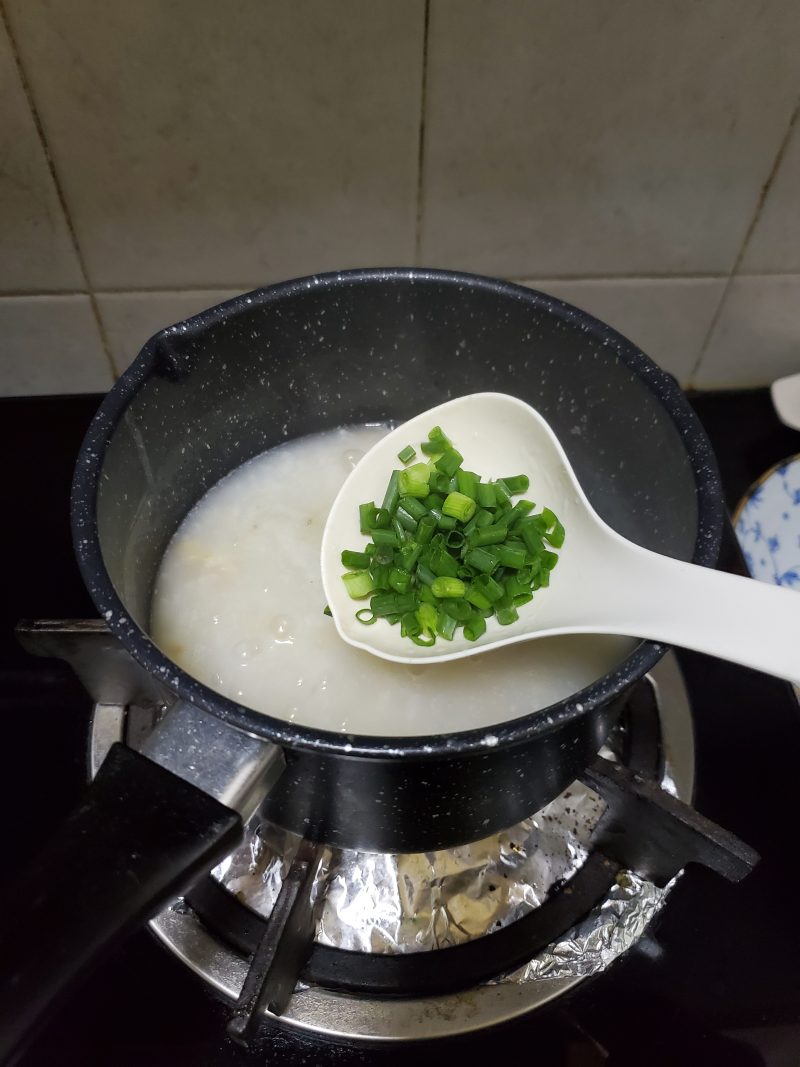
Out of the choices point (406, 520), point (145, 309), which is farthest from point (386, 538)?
point (145, 309)

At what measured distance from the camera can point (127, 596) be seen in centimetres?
65

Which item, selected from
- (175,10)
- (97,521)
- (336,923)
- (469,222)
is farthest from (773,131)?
(336,923)

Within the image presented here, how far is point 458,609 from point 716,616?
0.21 meters

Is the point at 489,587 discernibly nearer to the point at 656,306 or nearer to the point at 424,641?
the point at 424,641

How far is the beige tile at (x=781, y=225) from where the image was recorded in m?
0.90

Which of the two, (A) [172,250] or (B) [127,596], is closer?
(B) [127,596]

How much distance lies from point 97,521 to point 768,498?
0.80 metres

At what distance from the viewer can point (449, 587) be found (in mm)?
694

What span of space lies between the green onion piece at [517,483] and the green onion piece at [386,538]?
0.12 m

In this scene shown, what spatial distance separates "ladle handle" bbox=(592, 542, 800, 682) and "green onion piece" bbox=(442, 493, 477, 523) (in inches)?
6.6

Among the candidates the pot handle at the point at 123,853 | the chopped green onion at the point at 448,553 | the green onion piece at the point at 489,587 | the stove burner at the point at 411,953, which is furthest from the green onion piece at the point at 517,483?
the pot handle at the point at 123,853

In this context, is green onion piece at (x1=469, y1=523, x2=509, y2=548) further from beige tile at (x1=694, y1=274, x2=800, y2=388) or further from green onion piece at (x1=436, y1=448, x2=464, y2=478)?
beige tile at (x1=694, y1=274, x2=800, y2=388)

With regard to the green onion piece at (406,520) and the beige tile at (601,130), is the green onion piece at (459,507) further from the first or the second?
the beige tile at (601,130)

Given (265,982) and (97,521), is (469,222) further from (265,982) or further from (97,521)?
(265,982)
